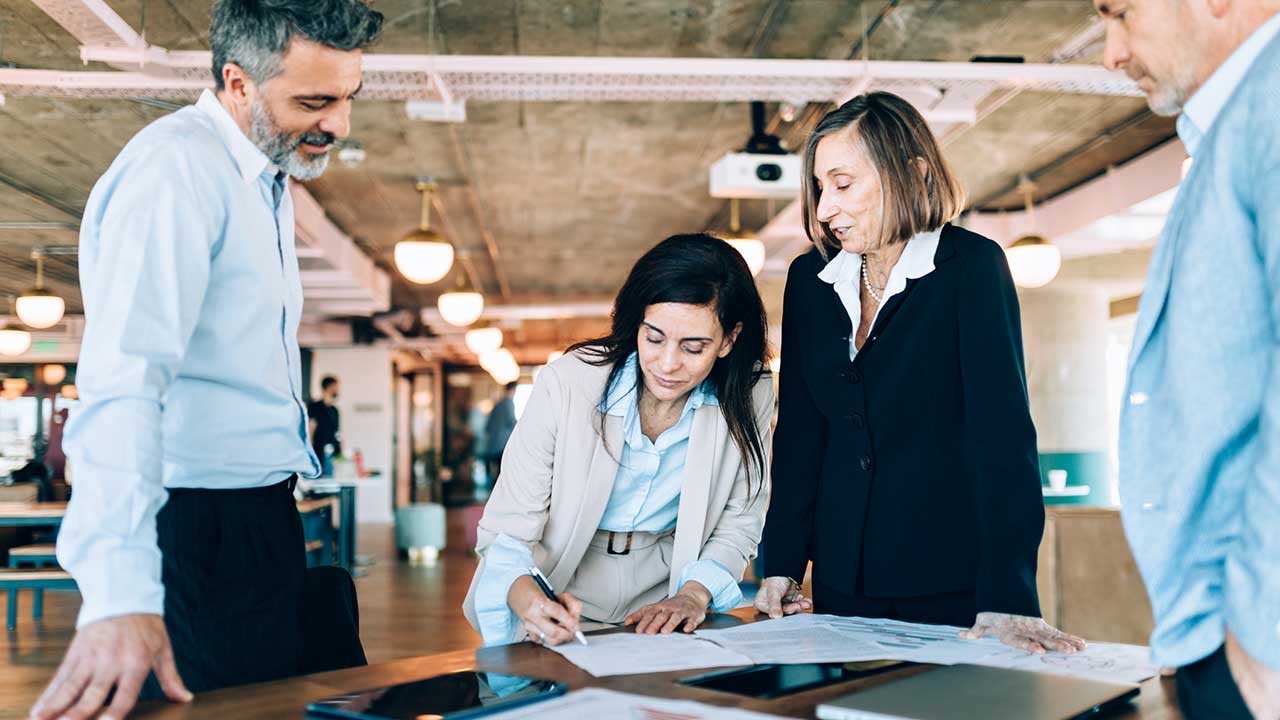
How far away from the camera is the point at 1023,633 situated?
56.8 inches

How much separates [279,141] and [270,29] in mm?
160

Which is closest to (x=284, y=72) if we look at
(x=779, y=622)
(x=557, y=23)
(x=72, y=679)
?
(x=72, y=679)

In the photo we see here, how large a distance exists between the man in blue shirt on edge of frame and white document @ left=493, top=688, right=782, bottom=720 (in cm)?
42

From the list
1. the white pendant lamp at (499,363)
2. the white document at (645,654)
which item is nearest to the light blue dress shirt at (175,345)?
the white document at (645,654)

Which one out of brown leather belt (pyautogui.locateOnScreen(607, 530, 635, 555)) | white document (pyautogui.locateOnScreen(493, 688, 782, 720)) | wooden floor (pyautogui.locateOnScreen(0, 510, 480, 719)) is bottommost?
wooden floor (pyautogui.locateOnScreen(0, 510, 480, 719))

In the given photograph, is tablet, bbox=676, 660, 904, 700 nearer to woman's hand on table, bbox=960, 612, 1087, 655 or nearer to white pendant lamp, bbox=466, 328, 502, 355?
woman's hand on table, bbox=960, 612, 1087, 655

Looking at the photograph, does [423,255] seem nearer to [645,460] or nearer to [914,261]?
[645,460]

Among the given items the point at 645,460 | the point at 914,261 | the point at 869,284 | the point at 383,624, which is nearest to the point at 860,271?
the point at 869,284

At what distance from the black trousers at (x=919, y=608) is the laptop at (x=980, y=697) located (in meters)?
0.46

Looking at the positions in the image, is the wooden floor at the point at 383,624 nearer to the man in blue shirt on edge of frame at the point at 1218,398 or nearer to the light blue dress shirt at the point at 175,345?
the light blue dress shirt at the point at 175,345

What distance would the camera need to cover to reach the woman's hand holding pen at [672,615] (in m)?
1.58

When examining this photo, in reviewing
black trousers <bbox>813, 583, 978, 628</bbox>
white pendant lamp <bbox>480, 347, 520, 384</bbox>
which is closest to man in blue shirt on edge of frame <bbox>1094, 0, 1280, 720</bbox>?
black trousers <bbox>813, 583, 978, 628</bbox>

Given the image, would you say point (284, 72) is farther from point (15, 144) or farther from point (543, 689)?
point (15, 144)

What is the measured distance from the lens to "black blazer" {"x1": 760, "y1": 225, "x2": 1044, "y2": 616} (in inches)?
61.7
